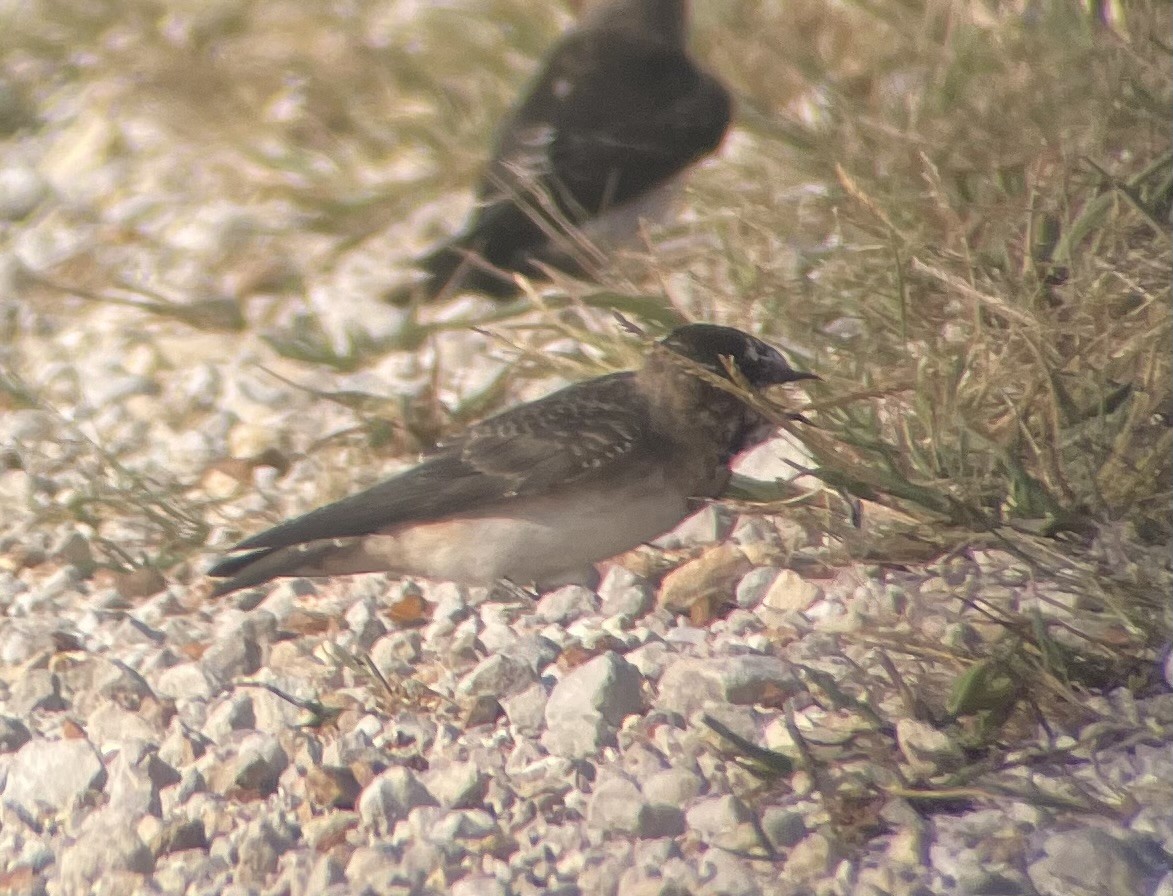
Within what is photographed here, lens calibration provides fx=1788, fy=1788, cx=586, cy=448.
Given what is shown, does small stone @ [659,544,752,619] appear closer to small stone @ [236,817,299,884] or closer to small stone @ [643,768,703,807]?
small stone @ [643,768,703,807]

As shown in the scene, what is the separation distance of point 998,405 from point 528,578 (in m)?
1.19

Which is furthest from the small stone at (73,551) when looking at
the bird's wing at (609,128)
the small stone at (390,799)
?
the bird's wing at (609,128)

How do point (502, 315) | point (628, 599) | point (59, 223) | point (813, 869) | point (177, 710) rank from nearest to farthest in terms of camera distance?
point (813, 869) → point (177, 710) → point (628, 599) → point (502, 315) → point (59, 223)

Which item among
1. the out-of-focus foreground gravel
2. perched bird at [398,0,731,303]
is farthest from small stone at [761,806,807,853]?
perched bird at [398,0,731,303]

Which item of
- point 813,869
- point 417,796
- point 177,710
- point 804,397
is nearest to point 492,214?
point 804,397

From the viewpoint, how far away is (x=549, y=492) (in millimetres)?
4309

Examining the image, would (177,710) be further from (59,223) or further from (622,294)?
(59,223)

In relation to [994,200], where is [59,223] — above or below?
below

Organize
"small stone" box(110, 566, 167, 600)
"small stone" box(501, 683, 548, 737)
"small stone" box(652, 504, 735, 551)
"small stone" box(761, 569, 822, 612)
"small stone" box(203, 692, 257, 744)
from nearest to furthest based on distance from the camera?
"small stone" box(501, 683, 548, 737)
"small stone" box(203, 692, 257, 744)
"small stone" box(761, 569, 822, 612)
"small stone" box(652, 504, 735, 551)
"small stone" box(110, 566, 167, 600)

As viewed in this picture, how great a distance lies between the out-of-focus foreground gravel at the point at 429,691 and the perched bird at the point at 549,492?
12 centimetres

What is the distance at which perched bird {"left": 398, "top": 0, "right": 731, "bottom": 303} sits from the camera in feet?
20.7

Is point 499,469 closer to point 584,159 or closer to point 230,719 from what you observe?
point 230,719

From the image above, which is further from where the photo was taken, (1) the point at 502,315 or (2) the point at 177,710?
(1) the point at 502,315

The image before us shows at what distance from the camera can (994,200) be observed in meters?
5.00
